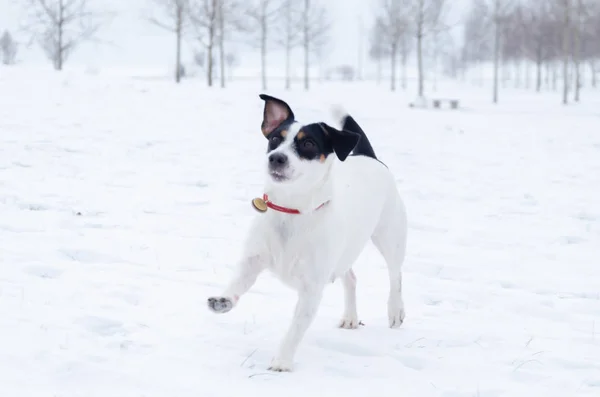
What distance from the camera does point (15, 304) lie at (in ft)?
13.3

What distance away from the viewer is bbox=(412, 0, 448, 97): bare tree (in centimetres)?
3841

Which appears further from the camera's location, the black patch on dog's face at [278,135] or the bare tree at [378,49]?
the bare tree at [378,49]

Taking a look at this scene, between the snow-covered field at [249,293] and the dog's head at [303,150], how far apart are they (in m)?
1.03

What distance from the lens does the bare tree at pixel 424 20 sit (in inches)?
1512

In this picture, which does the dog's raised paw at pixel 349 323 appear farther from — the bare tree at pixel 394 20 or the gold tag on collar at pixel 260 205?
the bare tree at pixel 394 20

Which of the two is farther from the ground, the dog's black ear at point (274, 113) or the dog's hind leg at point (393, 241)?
the dog's black ear at point (274, 113)

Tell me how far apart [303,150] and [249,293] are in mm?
1652

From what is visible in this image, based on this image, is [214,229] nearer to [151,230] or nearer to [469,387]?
[151,230]

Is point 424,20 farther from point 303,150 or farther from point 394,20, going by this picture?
point 303,150

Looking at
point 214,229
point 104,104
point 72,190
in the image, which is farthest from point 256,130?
point 214,229

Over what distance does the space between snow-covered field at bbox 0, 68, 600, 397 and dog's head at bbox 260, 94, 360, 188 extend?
1030 millimetres

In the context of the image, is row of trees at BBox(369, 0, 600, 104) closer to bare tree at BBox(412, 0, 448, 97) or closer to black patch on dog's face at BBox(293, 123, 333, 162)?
bare tree at BBox(412, 0, 448, 97)

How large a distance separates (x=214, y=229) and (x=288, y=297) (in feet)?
7.18

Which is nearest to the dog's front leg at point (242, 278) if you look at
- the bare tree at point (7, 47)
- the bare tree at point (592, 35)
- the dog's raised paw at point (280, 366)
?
the dog's raised paw at point (280, 366)
